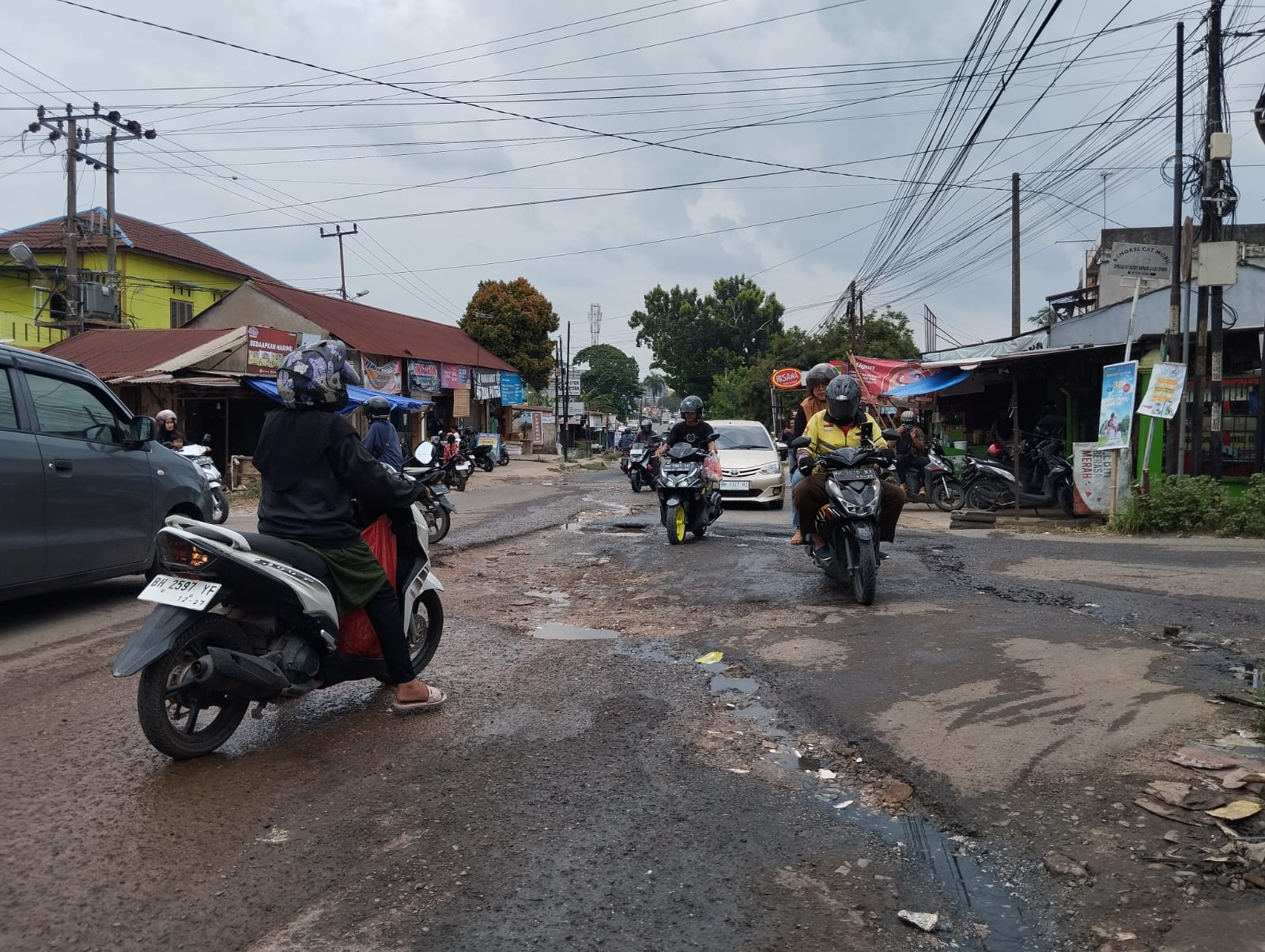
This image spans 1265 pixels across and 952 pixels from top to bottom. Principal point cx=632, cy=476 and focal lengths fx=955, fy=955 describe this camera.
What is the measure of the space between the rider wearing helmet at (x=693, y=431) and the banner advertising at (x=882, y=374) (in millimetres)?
8223

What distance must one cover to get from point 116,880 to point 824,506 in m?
5.44

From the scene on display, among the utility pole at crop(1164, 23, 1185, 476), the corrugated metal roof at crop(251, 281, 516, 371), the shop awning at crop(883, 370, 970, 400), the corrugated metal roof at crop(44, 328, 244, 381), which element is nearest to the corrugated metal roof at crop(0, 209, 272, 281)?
the corrugated metal roof at crop(251, 281, 516, 371)

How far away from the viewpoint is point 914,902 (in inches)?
108

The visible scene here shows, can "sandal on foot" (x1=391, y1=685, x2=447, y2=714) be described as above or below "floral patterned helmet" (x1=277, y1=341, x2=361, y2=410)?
below

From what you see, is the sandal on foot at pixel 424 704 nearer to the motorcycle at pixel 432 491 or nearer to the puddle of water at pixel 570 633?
the puddle of water at pixel 570 633

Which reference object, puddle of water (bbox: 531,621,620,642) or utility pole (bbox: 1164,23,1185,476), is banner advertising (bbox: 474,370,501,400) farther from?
puddle of water (bbox: 531,621,620,642)

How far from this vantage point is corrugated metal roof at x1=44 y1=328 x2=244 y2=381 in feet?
70.5

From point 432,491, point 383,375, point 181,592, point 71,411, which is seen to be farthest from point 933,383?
point 383,375

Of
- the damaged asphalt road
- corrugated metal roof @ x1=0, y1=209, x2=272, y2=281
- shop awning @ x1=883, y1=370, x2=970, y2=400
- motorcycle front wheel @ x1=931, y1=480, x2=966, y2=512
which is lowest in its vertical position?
the damaged asphalt road

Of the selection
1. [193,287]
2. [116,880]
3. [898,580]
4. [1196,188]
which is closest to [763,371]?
[193,287]

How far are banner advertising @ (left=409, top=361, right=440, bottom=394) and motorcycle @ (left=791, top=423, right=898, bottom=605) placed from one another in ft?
91.1

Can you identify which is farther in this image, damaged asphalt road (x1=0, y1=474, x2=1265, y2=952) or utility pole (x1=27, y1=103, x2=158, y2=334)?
utility pole (x1=27, y1=103, x2=158, y2=334)

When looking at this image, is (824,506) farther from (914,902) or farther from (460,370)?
(460,370)

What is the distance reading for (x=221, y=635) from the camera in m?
3.83
